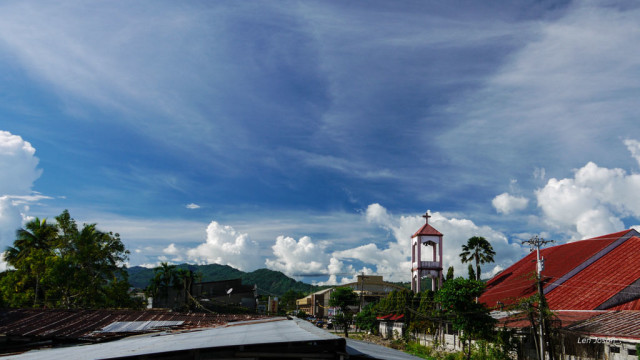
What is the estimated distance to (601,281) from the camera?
1011 inches

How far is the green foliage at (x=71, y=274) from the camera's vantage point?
3578 cm

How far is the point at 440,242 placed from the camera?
46312mm

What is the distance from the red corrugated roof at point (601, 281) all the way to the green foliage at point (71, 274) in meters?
38.0

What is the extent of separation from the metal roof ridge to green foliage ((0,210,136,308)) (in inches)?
1487

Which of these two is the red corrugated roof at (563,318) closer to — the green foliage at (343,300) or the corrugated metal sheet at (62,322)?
the corrugated metal sheet at (62,322)

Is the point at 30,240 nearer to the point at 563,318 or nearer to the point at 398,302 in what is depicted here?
the point at 398,302

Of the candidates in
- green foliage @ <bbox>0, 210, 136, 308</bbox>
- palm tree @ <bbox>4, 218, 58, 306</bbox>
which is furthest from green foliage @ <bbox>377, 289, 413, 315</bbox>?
palm tree @ <bbox>4, 218, 58, 306</bbox>

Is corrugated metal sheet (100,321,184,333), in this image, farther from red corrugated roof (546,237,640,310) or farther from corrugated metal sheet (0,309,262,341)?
red corrugated roof (546,237,640,310)

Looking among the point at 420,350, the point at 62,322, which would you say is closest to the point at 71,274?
the point at 62,322

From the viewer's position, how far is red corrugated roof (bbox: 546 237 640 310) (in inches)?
955

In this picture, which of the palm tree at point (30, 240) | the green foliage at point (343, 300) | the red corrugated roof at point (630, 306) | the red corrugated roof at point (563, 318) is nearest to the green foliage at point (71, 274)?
the palm tree at point (30, 240)

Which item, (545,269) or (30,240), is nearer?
(545,269)

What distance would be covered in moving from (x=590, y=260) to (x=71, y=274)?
141 ft

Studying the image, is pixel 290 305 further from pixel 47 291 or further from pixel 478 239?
pixel 47 291
